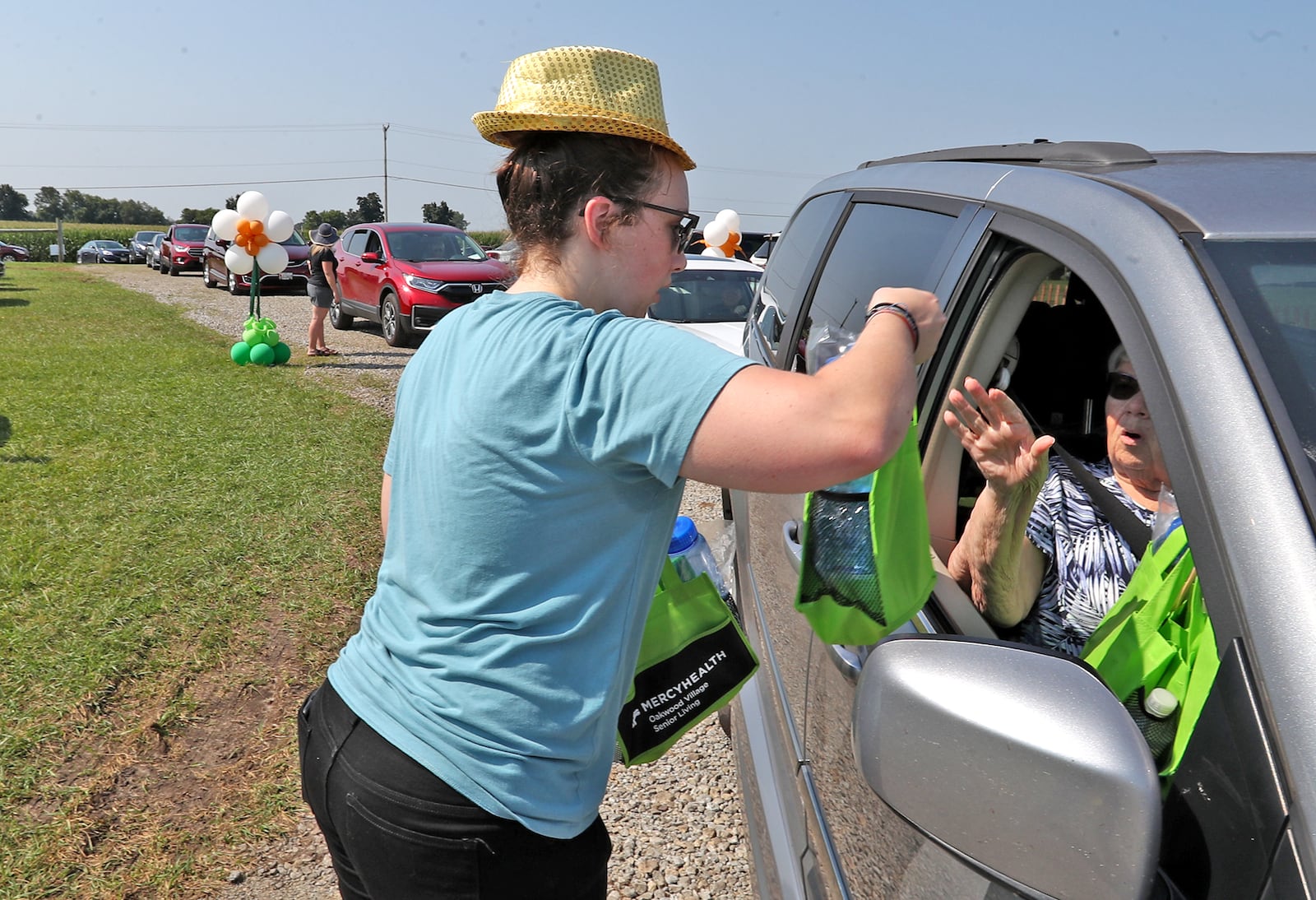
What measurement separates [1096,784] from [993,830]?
5.2 inches

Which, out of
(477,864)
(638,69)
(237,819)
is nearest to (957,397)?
(638,69)

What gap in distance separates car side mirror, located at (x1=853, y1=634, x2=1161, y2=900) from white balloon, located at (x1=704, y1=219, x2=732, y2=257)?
16430 millimetres

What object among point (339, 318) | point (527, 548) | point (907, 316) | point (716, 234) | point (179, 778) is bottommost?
point (179, 778)

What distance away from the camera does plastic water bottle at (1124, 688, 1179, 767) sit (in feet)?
3.93

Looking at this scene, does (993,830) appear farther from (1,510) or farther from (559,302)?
(1,510)

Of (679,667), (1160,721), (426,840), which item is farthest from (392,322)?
(1160,721)

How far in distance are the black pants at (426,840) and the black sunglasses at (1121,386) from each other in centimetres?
137

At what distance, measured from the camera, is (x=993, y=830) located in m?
1.02

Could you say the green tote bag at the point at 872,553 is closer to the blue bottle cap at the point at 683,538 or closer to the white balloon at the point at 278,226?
the blue bottle cap at the point at 683,538

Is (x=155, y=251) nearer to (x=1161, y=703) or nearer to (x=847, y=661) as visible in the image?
(x=847, y=661)

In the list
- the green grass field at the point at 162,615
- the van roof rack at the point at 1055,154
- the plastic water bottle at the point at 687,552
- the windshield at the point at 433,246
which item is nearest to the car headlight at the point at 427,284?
the windshield at the point at 433,246

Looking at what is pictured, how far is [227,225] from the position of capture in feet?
45.1

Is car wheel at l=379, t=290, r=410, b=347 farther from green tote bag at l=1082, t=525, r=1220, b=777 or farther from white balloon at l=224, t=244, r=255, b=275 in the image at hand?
green tote bag at l=1082, t=525, r=1220, b=777

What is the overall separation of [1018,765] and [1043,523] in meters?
1.11
